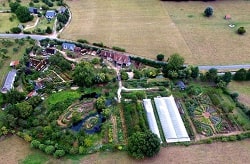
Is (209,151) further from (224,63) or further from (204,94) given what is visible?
(224,63)

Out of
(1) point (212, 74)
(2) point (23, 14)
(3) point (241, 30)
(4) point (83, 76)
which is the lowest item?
(1) point (212, 74)

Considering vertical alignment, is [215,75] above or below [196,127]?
above

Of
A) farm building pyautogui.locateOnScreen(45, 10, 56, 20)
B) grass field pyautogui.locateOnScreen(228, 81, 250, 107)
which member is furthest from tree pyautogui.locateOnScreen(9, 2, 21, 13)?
grass field pyautogui.locateOnScreen(228, 81, 250, 107)

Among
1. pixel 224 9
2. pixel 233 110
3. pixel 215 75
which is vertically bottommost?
pixel 233 110

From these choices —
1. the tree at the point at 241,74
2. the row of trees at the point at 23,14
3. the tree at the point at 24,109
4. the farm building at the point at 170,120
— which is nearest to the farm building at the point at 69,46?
the row of trees at the point at 23,14

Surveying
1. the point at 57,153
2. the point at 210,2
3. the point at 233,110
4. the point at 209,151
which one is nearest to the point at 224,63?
the point at 233,110

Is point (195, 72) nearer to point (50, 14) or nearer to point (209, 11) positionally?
point (209, 11)

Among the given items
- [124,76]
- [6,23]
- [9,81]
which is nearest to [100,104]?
[124,76]
